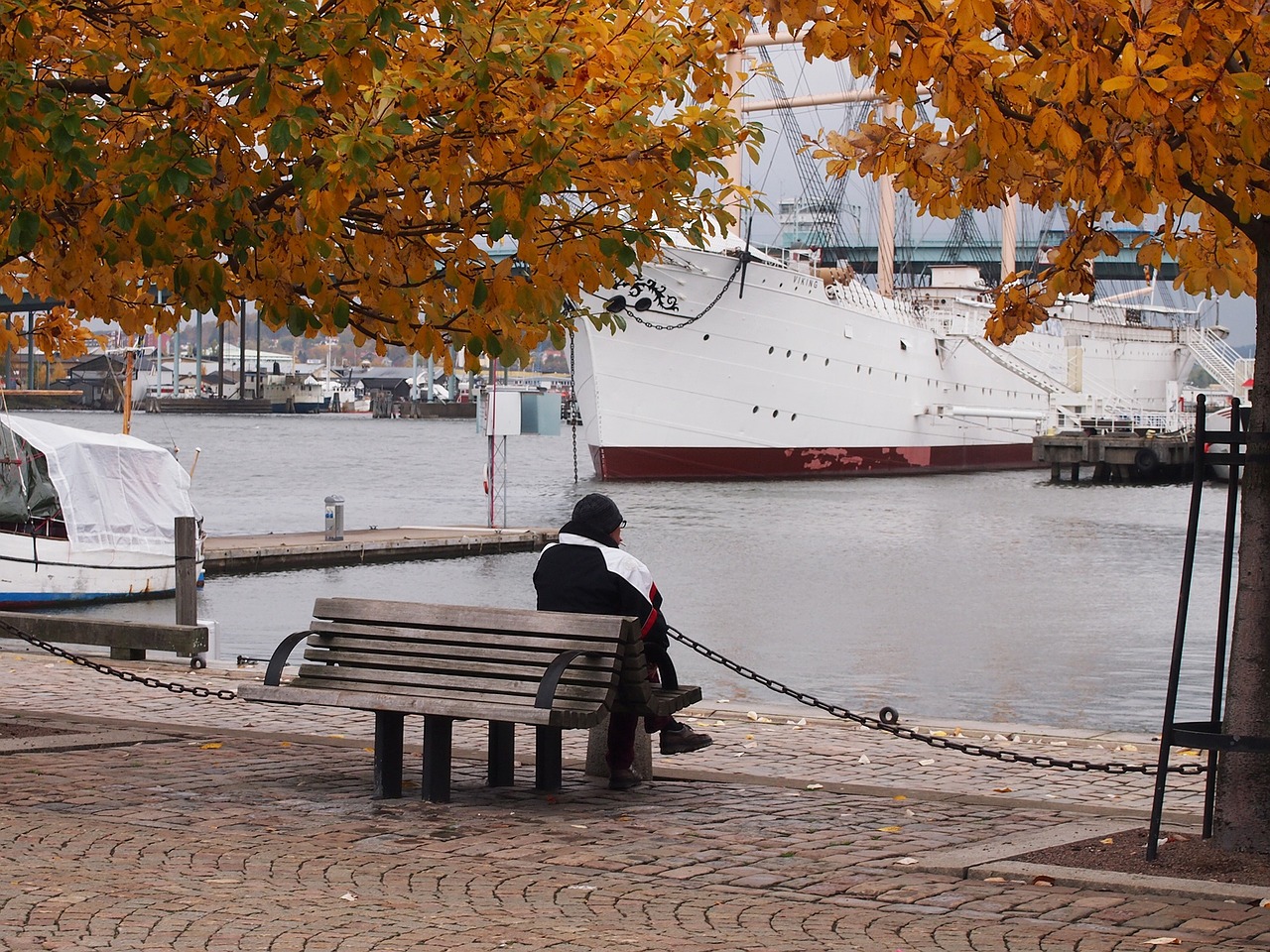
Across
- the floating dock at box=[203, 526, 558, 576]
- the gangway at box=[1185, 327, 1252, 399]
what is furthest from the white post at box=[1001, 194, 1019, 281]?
the floating dock at box=[203, 526, 558, 576]

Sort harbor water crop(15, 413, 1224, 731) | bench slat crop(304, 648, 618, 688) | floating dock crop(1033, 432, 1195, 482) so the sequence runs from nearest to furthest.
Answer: bench slat crop(304, 648, 618, 688)
harbor water crop(15, 413, 1224, 731)
floating dock crop(1033, 432, 1195, 482)

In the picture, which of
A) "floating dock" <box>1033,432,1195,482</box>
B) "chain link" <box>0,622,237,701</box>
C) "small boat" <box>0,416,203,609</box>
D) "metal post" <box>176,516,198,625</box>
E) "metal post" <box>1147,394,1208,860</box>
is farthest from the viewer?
"floating dock" <box>1033,432,1195,482</box>

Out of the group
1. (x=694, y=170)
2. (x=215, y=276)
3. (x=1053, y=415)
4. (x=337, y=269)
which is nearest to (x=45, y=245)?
(x=215, y=276)

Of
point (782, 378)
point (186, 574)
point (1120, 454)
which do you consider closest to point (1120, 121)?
point (186, 574)

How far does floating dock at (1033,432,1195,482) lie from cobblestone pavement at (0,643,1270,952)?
232ft

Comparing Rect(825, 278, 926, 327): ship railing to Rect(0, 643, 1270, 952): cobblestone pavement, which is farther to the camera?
Rect(825, 278, 926, 327): ship railing

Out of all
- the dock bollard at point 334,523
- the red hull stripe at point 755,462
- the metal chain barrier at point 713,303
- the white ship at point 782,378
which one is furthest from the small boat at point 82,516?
the red hull stripe at point 755,462

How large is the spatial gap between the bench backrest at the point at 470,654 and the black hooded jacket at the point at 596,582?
0.46 m

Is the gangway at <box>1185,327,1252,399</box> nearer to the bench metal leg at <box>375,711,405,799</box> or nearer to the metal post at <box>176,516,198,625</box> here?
the metal post at <box>176,516,198,625</box>

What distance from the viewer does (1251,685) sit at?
7.46 metres

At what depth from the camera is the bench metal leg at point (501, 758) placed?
921cm

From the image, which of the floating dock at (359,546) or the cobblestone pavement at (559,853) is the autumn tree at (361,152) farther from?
the floating dock at (359,546)

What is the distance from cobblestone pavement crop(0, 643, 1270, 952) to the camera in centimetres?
614

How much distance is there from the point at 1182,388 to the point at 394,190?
107906mm
